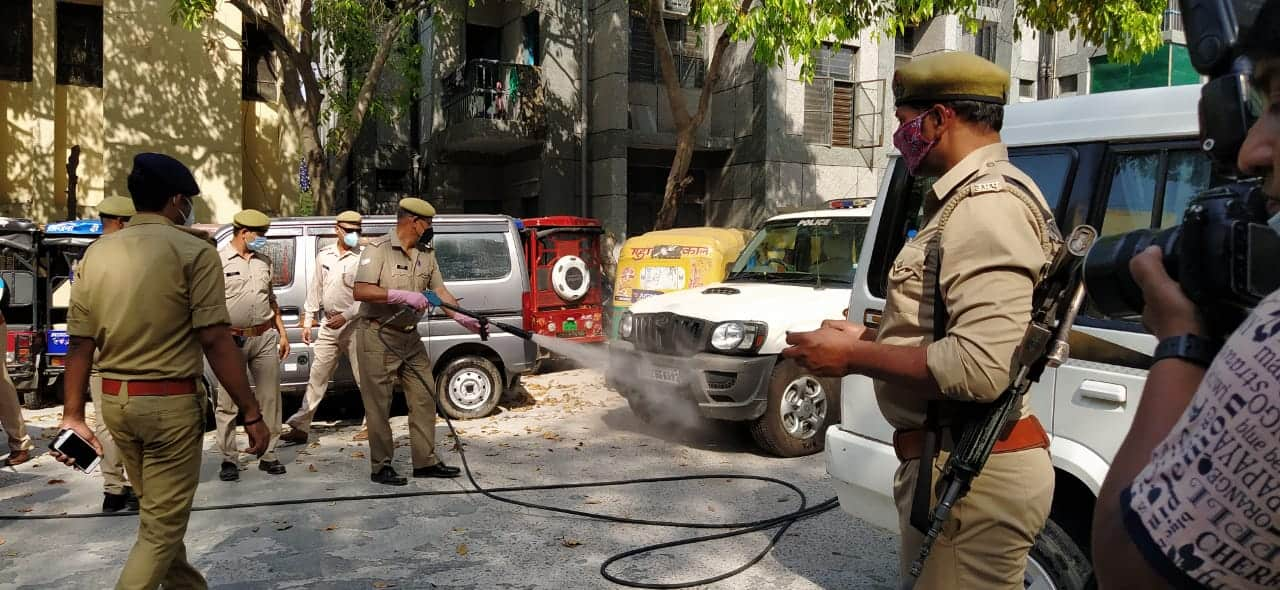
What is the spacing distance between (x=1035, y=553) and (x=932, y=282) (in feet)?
4.89

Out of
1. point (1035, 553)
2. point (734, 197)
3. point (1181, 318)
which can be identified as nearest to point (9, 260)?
point (1035, 553)

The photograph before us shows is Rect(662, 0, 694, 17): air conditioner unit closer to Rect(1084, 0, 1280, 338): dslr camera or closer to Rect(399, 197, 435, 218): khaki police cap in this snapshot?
Rect(399, 197, 435, 218): khaki police cap

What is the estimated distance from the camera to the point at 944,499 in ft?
6.79

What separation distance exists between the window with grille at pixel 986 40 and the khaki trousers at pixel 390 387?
62.1 ft

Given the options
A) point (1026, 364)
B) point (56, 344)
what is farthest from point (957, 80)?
point (56, 344)

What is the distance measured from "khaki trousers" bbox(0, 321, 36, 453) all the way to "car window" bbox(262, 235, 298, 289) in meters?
2.30

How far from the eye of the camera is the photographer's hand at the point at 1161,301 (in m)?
1.11

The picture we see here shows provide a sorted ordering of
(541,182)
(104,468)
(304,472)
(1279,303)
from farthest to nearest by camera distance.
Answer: (541,182) → (304,472) → (104,468) → (1279,303)

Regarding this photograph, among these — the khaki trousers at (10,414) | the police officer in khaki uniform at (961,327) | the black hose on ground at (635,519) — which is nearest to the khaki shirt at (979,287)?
the police officer in khaki uniform at (961,327)

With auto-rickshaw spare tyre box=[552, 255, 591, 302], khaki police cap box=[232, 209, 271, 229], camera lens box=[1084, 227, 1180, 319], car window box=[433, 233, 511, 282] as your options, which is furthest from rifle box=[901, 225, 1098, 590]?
auto-rickshaw spare tyre box=[552, 255, 591, 302]

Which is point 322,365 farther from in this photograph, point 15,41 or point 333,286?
point 15,41

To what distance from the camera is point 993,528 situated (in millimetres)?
2125

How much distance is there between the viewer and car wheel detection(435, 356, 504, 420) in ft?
29.3

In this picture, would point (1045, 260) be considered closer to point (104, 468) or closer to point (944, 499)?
point (944, 499)
